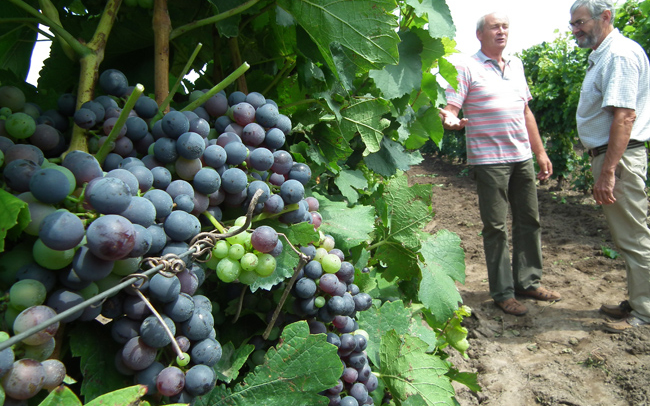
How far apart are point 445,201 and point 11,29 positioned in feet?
29.7

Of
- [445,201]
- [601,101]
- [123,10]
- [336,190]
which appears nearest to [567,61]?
[445,201]

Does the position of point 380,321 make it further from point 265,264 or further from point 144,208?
point 144,208

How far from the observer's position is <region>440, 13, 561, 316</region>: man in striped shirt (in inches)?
Result: 153

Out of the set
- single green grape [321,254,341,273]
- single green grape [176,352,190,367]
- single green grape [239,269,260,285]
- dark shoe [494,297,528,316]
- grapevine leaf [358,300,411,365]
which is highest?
single green grape [239,269,260,285]

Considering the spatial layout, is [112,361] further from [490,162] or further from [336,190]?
[490,162]

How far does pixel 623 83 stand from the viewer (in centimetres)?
342

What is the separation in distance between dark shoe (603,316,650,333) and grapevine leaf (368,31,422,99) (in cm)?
345

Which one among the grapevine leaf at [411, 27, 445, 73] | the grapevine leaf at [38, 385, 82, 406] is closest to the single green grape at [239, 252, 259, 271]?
the grapevine leaf at [38, 385, 82, 406]

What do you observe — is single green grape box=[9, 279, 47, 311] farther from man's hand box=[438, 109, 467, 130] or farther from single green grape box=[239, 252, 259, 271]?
man's hand box=[438, 109, 467, 130]

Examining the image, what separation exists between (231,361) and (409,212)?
2.65 feet

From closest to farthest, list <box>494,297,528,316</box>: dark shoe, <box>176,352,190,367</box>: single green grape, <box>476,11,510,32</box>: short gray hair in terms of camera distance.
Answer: <box>176,352,190,367</box>: single green grape, <box>476,11,510,32</box>: short gray hair, <box>494,297,528,316</box>: dark shoe

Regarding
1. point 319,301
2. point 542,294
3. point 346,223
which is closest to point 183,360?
point 319,301

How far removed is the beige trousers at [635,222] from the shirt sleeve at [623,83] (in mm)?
477

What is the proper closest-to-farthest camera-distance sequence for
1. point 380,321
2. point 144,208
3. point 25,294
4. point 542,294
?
Result: 1. point 25,294
2. point 144,208
3. point 380,321
4. point 542,294
